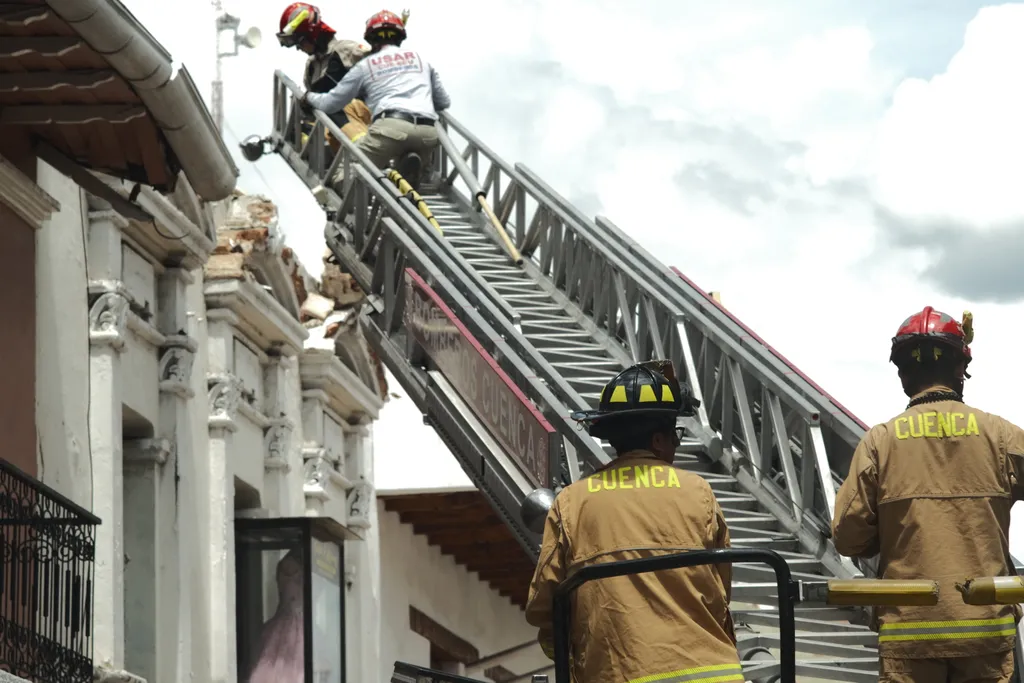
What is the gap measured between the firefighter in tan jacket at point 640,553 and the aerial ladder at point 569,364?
48.5 inches

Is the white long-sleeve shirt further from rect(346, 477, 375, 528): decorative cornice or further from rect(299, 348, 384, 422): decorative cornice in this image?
rect(346, 477, 375, 528): decorative cornice

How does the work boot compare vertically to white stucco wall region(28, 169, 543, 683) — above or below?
above

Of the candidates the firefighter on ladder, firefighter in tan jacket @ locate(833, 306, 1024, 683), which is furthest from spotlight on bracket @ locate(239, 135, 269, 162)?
firefighter in tan jacket @ locate(833, 306, 1024, 683)

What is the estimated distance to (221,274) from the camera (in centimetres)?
1670

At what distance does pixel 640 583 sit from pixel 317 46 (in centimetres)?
1317

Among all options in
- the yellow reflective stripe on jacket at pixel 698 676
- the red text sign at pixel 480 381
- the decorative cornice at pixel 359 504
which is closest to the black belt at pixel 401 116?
the red text sign at pixel 480 381

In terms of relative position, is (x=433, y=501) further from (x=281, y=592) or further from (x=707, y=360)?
(x=707, y=360)

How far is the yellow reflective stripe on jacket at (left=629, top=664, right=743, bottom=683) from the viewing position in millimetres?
5293

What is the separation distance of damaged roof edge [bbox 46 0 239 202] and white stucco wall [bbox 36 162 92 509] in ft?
5.88

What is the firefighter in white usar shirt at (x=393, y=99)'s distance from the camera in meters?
15.9

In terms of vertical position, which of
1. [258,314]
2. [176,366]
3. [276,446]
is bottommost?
[176,366]

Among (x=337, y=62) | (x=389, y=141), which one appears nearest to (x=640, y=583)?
(x=389, y=141)

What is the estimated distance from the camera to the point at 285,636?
1680cm

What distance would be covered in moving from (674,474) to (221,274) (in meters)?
11.5
